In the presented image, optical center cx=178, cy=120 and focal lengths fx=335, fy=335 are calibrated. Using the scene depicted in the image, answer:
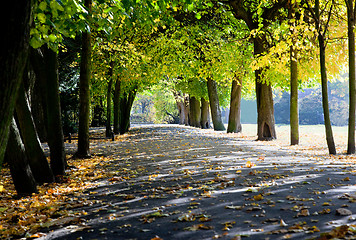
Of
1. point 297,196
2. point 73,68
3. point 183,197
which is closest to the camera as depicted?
point 297,196

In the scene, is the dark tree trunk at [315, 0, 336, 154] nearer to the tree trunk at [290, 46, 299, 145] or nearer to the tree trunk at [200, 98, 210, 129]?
the tree trunk at [290, 46, 299, 145]

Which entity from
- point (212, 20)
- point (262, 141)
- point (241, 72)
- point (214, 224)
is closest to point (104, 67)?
point (212, 20)

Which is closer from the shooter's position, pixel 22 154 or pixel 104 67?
pixel 22 154

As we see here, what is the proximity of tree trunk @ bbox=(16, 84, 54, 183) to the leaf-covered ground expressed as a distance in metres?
0.40

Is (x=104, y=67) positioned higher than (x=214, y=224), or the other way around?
(x=104, y=67)

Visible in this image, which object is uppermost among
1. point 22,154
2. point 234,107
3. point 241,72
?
point 241,72

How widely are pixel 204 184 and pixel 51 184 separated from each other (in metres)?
3.53

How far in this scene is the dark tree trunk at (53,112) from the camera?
8.23 metres

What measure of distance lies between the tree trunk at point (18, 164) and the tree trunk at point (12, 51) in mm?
3314

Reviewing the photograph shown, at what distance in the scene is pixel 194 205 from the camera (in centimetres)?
488

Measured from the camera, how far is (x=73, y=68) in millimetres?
24000

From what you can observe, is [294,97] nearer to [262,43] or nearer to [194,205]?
[262,43]

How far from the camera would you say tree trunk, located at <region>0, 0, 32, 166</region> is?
8.31 ft

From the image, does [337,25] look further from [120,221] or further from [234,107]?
[120,221]
